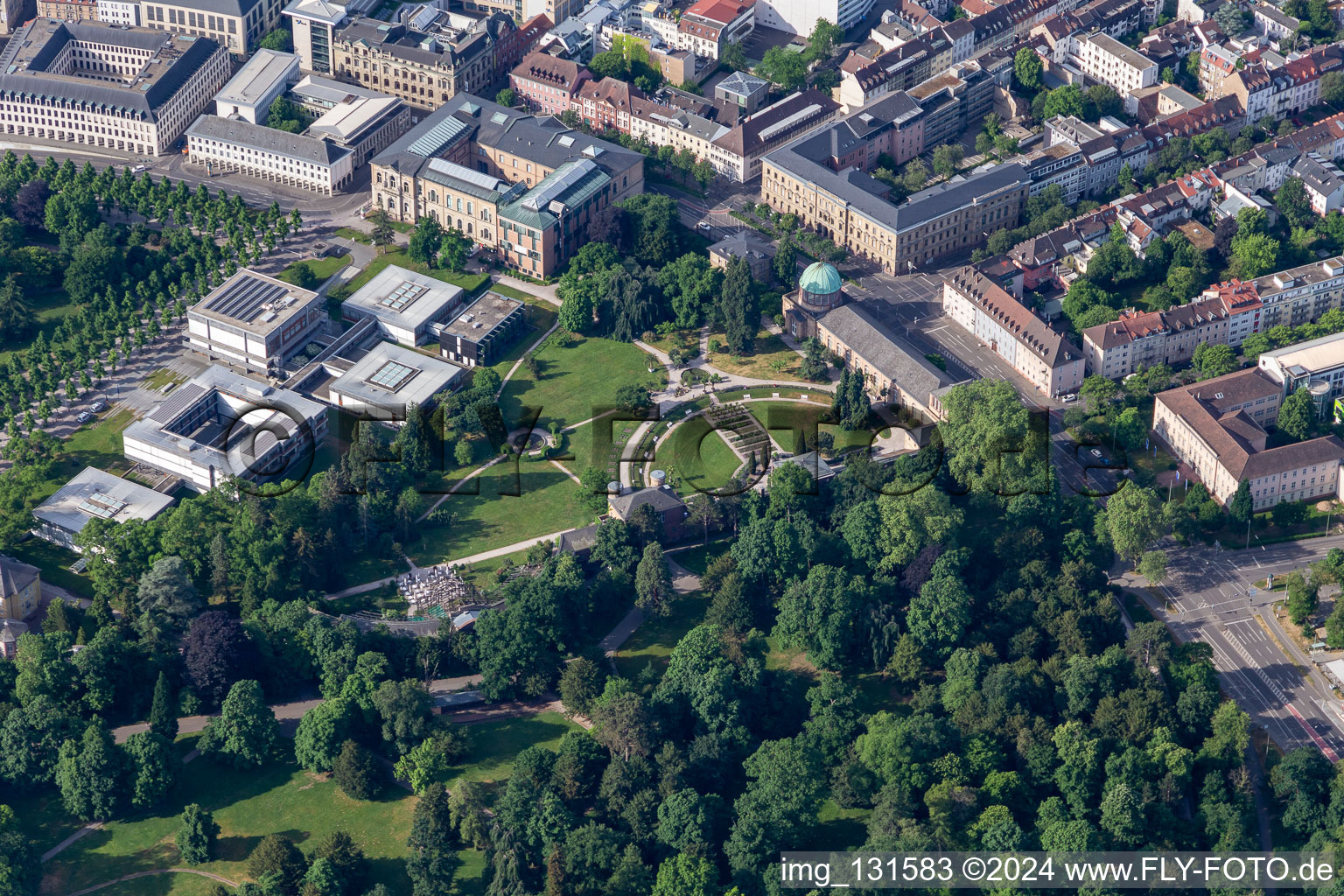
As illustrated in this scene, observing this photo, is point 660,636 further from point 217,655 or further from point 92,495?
point 92,495

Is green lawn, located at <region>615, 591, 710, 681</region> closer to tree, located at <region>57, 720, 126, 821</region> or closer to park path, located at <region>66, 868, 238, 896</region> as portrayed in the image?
park path, located at <region>66, 868, 238, 896</region>

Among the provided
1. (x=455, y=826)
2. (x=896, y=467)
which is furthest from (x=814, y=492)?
(x=455, y=826)

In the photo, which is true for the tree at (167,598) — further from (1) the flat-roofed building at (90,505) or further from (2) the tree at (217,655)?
(1) the flat-roofed building at (90,505)

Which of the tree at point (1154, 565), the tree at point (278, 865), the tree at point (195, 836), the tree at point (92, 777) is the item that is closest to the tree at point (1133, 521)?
the tree at point (1154, 565)

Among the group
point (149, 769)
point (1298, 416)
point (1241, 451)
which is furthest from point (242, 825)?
point (1298, 416)

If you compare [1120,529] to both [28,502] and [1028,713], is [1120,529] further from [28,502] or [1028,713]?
[28,502]
